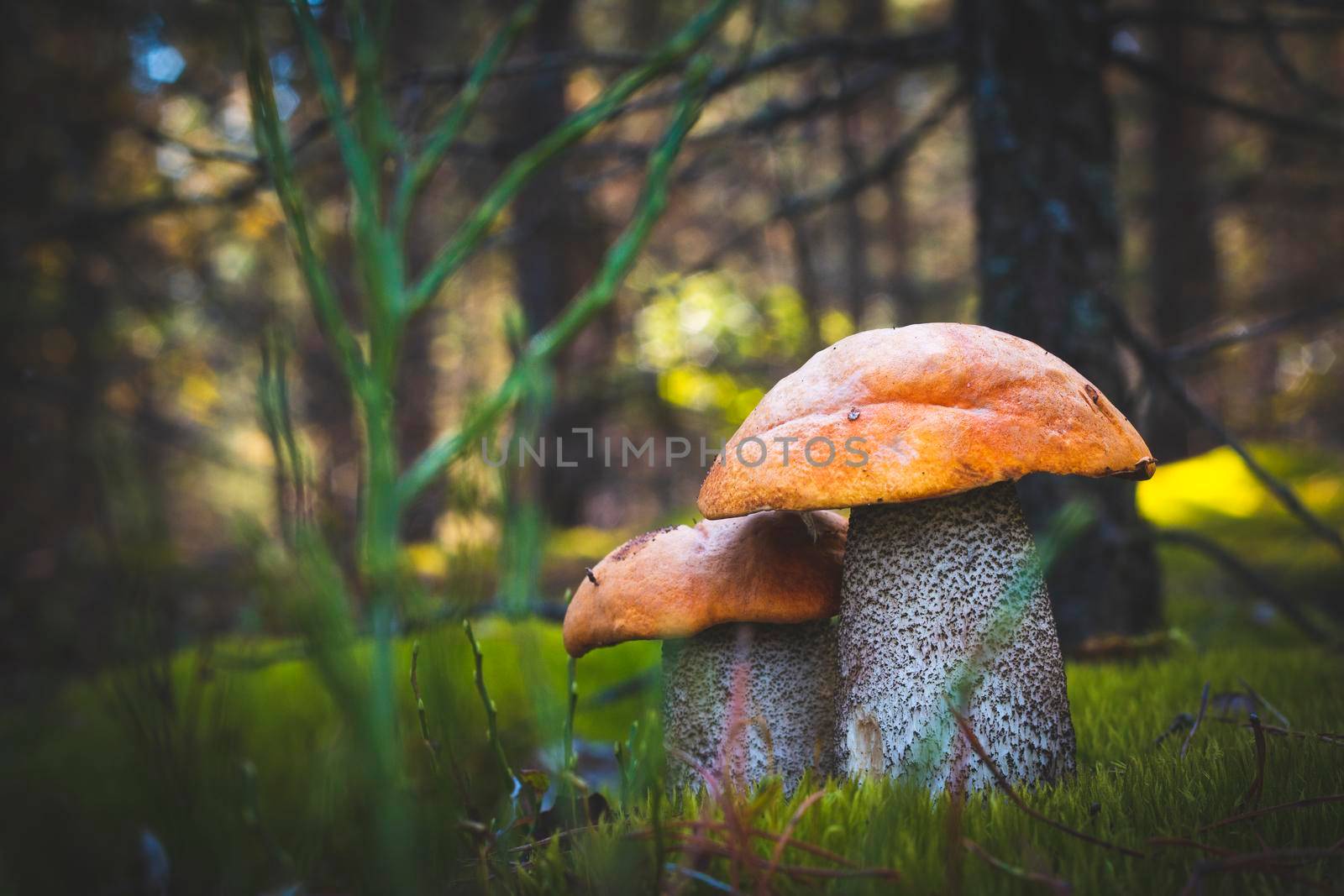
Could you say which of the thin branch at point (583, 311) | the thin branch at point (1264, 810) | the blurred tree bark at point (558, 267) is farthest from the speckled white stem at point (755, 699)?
the blurred tree bark at point (558, 267)

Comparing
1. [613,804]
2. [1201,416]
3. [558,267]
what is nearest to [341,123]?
[613,804]

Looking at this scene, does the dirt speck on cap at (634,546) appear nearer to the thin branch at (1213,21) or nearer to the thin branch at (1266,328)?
the thin branch at (1266,328)

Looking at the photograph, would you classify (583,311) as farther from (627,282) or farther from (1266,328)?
(627,282)

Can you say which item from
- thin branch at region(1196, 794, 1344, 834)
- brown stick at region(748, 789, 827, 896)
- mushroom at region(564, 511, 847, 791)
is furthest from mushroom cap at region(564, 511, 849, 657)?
thin branch at region(1196, 794, 1344, 834)

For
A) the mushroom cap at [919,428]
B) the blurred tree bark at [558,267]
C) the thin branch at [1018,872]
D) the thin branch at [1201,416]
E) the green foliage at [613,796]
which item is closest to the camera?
the green foliage at [613,796]

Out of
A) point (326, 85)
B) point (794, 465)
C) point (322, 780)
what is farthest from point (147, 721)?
point (794, 465)
